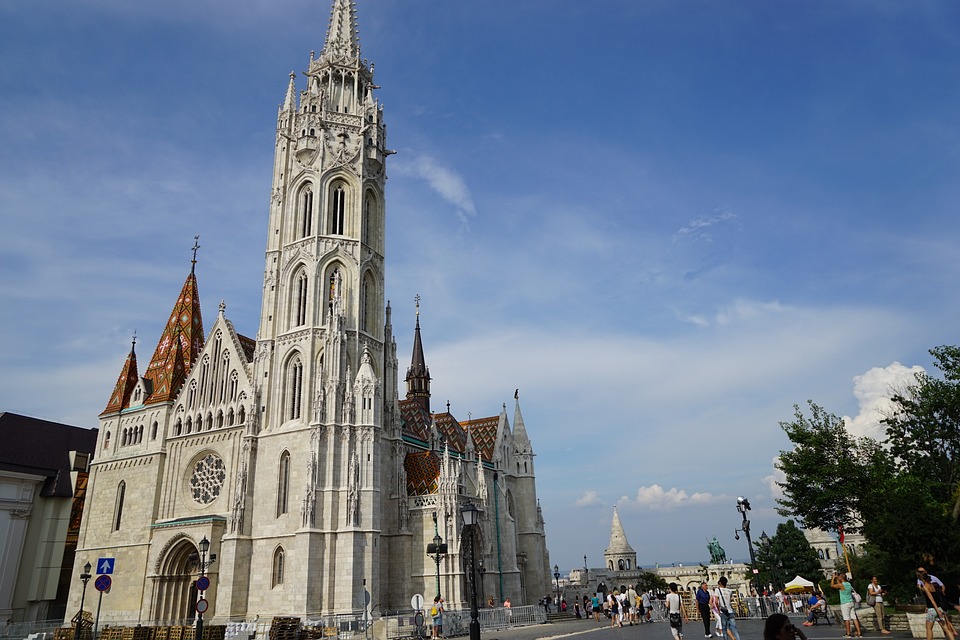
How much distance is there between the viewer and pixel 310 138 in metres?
38.1

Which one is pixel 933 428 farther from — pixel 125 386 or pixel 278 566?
pixel 125 386

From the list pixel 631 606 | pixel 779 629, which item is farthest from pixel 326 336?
pixel 779 629

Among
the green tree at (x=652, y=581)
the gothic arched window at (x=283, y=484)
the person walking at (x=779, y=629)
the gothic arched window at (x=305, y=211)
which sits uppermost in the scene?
the gothic arched window at (x=305, y=211)

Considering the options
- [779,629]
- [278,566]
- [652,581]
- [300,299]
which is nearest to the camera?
[779,629]

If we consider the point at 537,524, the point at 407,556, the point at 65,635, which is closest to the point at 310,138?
the point at 407,556

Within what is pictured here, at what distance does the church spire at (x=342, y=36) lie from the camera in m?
41.9

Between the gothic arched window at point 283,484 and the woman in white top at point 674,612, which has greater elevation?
the gothic arched window at point 283,484

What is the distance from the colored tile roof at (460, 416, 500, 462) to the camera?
4688 cm

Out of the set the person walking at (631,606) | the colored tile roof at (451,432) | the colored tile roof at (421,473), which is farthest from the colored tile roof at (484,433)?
the person walking at (631,606)

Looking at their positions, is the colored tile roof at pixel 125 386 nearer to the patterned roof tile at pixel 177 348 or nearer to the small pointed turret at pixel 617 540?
the patterned roof tile at pixel 177 348

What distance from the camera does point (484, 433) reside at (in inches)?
1924

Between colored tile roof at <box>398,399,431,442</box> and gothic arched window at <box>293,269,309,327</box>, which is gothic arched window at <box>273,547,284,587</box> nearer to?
gothic arched window at <box>293,269,309,327</box>

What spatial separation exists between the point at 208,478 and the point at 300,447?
6326mm

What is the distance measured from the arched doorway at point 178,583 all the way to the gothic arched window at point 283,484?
4.93 meters
